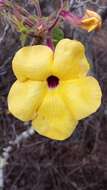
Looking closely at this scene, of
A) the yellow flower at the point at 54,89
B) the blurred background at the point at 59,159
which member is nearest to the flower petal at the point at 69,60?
the yellow flower at the point at 54,89

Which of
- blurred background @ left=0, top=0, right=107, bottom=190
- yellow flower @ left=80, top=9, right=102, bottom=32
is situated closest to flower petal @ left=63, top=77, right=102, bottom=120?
yellow flower @ left=80, top=9, right=102, bottom=32

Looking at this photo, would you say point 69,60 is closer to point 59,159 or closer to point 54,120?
point 54,120

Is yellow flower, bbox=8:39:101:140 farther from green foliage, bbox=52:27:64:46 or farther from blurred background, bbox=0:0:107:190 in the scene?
blurred background, bbox=0:0:107:190

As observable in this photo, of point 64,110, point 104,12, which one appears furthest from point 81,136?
point 64,110

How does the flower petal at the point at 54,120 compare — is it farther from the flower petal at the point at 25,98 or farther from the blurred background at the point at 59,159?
the blurred background at the point at 59,159

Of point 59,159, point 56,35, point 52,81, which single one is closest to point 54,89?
point 52,81

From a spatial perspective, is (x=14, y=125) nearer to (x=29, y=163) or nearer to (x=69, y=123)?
(x=29, y=163)

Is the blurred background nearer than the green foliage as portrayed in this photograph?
No
